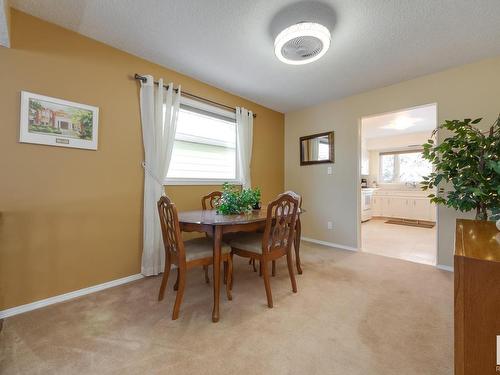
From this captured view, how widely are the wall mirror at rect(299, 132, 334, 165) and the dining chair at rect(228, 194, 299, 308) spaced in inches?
78.0

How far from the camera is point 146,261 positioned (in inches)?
93.2

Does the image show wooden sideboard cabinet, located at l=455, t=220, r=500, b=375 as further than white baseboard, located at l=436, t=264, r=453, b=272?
No

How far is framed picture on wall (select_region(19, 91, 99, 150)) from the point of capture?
1766mm

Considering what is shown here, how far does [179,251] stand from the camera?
1661mm

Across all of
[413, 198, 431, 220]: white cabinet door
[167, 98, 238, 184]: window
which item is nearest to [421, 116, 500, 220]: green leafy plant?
[167, 98, 238, 184]: window

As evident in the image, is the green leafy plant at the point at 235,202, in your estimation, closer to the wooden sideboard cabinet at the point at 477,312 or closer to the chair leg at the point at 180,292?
the chair leg at the point at 180,292

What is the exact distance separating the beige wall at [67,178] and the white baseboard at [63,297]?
4cm

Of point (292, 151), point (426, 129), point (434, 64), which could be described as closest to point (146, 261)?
point (292, 151)

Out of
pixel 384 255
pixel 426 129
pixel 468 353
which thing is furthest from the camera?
pixel 426 129

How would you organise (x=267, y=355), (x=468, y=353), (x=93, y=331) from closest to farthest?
(x=468, y=353) < (x=267, y=355) < (x=93, y=331)

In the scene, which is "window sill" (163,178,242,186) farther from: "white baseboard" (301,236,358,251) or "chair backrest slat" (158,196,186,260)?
"white baseboard" (301,236,358,251)

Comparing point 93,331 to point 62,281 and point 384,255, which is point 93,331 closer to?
point 62,281

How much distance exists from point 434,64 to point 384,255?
2423 mm

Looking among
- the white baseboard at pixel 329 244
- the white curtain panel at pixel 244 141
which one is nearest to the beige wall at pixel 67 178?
the white curtain panel at pixel 244 141
